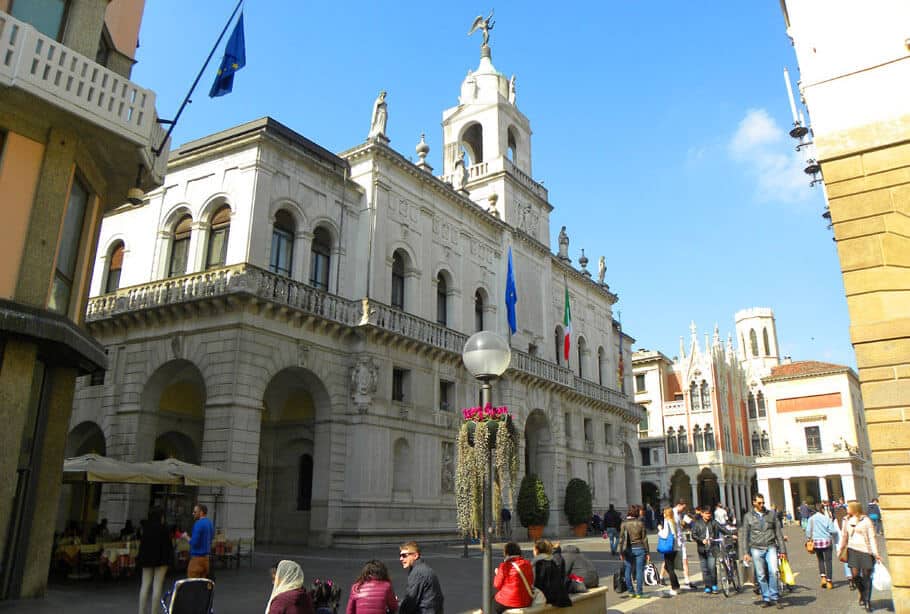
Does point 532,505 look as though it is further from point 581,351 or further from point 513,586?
point 513,586

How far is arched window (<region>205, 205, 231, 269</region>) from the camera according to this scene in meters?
22.2

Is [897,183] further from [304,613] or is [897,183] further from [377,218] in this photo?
[377,218]

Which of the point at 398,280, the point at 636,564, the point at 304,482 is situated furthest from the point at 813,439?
the point at 636,564

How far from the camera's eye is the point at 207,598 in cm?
738

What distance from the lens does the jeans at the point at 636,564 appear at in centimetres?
1331

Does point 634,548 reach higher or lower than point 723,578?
higher

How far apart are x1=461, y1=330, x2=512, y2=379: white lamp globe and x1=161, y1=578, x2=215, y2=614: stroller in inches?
155

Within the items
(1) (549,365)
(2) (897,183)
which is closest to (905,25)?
(2) (897,183)

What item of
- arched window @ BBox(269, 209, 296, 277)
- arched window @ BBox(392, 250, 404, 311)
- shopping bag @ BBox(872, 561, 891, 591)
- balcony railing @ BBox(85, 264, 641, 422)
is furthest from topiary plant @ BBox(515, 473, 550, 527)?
shopping bag @ BBox(872, 561, 891, 591)

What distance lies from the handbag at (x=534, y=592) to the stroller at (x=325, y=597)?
7.57 feet

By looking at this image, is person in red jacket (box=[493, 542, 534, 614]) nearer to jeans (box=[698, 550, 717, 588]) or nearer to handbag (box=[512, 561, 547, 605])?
handbag (box=[512, 561, 547, 605])

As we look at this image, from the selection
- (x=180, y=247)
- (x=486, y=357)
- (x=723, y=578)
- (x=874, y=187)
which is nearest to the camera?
(x=486, y=357)

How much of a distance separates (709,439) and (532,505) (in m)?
35.6

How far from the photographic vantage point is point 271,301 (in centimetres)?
2023
